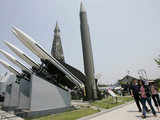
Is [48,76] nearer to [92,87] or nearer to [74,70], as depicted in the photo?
[74,70]

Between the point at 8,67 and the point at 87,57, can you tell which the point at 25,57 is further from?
the point at 87,57

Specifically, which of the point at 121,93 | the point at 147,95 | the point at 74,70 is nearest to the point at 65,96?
the point at 74,70

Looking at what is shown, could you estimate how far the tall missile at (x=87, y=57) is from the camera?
15.8 metres

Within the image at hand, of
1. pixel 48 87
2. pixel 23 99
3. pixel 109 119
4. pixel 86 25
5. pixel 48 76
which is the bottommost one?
pixel 109 119

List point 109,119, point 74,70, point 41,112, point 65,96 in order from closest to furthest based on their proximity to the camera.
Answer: point 109,119, point 41,112, point 65,96, point 74,70

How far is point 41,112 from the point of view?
814 cm

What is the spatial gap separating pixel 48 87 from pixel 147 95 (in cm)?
582

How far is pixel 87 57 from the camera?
1692 centimetres

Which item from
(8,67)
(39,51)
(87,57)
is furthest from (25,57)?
(87,57)

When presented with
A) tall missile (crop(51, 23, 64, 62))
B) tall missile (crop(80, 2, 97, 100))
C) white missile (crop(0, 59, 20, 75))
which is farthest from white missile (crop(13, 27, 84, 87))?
tall missile (crop(51, 23, 64, 62))

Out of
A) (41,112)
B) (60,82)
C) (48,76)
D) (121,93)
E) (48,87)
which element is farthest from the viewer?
(121,93)

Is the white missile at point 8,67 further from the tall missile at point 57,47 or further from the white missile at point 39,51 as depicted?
the tall missile at point 57,47

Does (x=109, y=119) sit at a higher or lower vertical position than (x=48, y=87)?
lower

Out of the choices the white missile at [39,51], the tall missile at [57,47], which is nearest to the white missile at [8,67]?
the white missile at [39,51]
